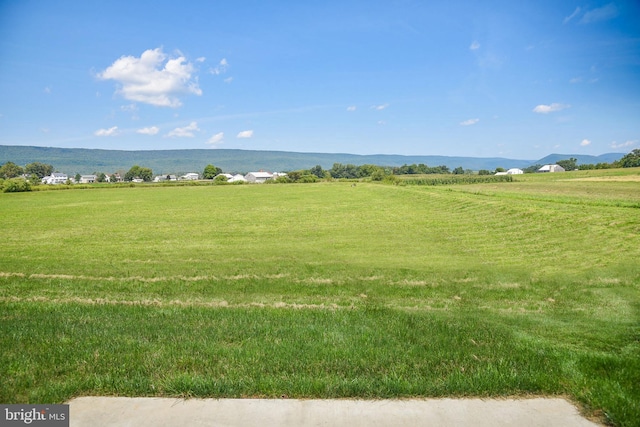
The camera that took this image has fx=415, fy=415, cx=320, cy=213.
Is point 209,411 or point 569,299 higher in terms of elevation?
point 209,411

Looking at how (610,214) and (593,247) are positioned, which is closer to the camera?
(593,247)

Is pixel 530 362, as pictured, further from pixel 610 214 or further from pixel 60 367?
pixel 610 214

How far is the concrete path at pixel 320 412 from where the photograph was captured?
12.8 feet

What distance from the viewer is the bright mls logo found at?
3912 mm

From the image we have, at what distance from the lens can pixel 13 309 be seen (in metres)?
8.26

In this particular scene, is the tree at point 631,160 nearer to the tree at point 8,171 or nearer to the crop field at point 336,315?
the crop field at point 336,315

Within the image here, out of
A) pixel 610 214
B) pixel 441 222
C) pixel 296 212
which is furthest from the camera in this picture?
pixel 296 212

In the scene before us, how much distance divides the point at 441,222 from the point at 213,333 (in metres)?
21.2

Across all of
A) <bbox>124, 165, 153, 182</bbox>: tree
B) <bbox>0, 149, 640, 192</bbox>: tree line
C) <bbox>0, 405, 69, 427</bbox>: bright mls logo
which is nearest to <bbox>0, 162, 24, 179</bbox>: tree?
<bbox>0, 149, 640, 192</bbox>: tree line

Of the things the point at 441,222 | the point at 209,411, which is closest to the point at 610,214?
the point at 441,222

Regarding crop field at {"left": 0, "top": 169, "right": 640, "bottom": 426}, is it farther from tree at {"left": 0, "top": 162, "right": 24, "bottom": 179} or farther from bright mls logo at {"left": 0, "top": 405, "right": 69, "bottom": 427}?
tree at {"left": 0, "top": 162, "right": 24, "bottom": 179}

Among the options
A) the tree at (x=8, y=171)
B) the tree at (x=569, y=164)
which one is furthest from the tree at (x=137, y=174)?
the tree at (x=569, y=164)

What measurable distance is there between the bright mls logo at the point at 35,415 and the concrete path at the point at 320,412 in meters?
0.09

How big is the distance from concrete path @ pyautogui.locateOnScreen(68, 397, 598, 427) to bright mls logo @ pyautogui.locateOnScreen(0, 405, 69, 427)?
92 millimetres
